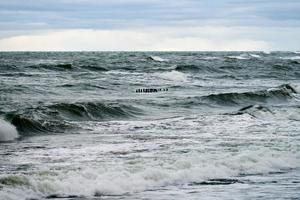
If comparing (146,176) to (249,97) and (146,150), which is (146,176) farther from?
(249,97)

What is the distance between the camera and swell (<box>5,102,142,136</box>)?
49.4 feet

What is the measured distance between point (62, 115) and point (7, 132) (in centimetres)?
381

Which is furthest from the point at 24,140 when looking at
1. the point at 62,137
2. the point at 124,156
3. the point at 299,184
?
the point at 299,184

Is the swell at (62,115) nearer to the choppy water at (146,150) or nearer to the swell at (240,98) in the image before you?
the choppy water at (146,150)

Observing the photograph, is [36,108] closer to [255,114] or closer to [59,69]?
[255,114]

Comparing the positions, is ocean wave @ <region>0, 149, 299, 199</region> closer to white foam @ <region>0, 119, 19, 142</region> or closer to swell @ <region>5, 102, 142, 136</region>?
white foam @ <region>0, 119, 19, 142</region>

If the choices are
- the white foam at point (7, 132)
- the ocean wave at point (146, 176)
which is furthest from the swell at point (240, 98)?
the ocean wave at point (146, 176)

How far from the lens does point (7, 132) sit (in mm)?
14016

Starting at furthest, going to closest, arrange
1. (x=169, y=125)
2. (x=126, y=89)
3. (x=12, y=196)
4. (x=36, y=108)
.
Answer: (x=126, y=89) → (x=36, y=108) → (x=169, y=125) → (x=12, y=196)

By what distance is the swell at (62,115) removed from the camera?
15.1 m

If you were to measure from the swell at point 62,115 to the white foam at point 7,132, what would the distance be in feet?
0.98

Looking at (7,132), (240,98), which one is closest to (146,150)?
(7,132)

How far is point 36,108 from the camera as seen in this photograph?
18031 millimetres

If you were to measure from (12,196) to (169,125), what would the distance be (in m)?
8.47
